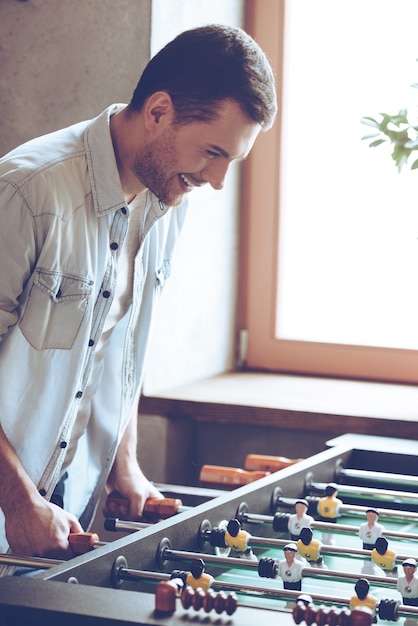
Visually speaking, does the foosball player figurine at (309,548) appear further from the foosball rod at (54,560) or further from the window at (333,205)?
the window at (333,205)

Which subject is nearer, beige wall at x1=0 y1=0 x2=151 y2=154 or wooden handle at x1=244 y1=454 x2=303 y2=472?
wooden handle at x1=244 y1=454 x2=303 y2=472

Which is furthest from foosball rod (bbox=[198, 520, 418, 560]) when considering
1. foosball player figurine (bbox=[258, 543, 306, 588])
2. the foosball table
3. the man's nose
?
the man's nose

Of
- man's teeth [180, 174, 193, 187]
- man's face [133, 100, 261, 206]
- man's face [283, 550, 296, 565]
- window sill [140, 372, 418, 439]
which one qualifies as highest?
man's face [133, 100, 261, 206]

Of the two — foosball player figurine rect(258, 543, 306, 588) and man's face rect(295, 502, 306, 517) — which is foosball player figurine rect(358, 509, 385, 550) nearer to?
man's face rect(295, 502, 306, 517)

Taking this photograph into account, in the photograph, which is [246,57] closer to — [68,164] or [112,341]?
[68,164]

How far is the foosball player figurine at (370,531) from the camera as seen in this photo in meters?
1.64

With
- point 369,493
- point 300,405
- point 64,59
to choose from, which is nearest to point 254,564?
point 369,493

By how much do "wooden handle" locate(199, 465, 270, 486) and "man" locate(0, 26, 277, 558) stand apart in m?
0.15

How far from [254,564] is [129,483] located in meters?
0.60

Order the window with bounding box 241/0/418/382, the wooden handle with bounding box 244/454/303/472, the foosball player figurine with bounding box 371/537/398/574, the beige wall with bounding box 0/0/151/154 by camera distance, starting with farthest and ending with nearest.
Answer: the window with bounding box 241/0/418/382
the beige wall with bounding box 0/0/151/154
the wooden handle with bounding box 244/454/303/472
the foosball player figurine with bounding box 371/537/398/574

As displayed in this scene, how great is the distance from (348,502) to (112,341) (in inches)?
22.3

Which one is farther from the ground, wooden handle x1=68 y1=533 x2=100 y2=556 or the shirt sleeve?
the shirt sleeve

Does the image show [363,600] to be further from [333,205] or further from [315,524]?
[333,205]

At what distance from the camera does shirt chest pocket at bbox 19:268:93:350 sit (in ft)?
5.71
